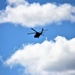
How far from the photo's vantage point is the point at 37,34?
245 feet
